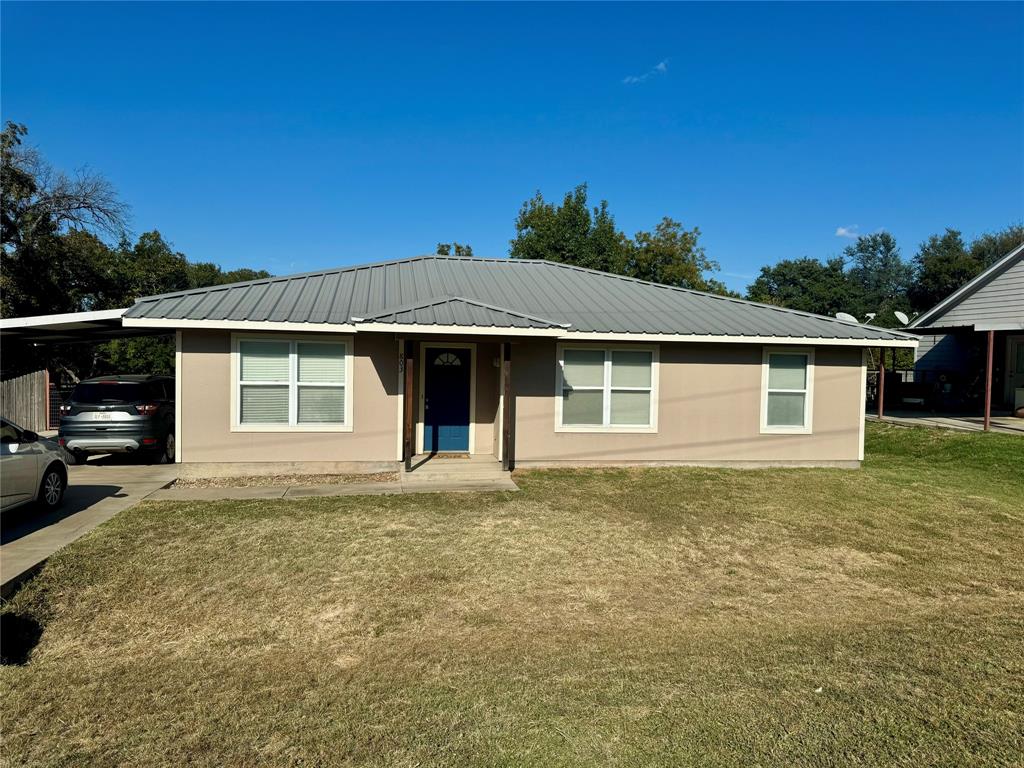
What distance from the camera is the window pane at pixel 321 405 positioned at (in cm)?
1062

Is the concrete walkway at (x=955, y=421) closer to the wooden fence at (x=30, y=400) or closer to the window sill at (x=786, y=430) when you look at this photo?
the window sill at (x=786, y=430)

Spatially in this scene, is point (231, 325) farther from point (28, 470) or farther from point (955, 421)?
point (955, 421)

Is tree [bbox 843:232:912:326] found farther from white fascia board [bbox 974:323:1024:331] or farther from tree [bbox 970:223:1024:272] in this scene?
white fascia board [bbox 974:323:1024:331]

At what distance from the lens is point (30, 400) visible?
57.6 feet

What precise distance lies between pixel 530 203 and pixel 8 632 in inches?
1600

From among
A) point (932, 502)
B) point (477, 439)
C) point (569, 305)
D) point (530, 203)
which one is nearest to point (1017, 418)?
point (932, 502)

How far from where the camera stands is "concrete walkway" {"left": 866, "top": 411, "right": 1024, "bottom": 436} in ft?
49.9

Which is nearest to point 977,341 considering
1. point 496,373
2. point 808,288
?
point 496,373

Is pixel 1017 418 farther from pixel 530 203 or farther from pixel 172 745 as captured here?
pixel 530 203

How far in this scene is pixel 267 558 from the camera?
623 cm

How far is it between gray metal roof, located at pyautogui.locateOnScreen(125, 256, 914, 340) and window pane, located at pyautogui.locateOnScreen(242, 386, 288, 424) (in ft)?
4.17

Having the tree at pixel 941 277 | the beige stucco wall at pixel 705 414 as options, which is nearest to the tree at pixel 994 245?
the tree at pixel 941 277

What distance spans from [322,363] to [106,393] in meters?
3.91

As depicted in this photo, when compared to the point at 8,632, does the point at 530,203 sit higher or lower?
higher
